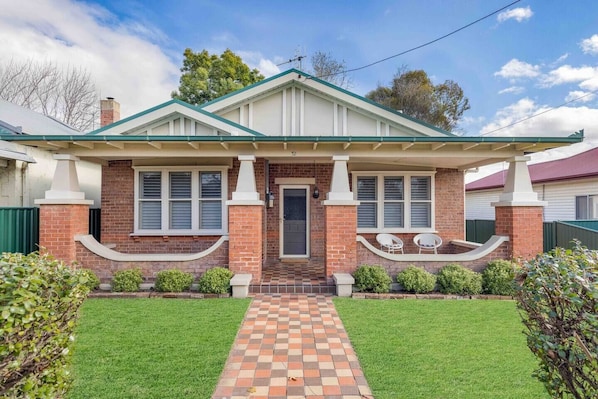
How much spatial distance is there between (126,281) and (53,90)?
21582mm

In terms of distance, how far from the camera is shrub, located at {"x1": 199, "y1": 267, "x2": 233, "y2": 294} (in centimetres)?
696

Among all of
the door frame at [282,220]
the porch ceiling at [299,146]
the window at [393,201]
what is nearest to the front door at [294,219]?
the door frame at [282,220]

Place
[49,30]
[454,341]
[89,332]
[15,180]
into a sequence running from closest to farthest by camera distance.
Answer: [454,341], [89,332], [15,180], [49,30]

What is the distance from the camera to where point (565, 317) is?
2.27 meters

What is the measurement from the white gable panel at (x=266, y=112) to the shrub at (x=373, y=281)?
5026 millimetres

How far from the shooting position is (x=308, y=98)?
383 inches

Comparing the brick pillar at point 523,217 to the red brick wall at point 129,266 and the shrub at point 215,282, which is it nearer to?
the shrub at point 215,282

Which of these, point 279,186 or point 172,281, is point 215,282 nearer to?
point 172,281

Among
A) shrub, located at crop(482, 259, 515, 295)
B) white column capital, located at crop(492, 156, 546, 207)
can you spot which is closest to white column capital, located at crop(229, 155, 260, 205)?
shrub, located at crop(482, 259, 515, 295)

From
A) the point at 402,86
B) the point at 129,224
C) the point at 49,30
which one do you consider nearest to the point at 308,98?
the point at 129,224

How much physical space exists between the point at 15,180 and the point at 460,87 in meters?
29.0

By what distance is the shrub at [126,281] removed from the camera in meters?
7.09

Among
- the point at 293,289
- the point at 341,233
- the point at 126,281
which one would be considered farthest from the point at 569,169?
the point at 126,281

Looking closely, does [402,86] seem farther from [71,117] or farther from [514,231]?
[71,117]
